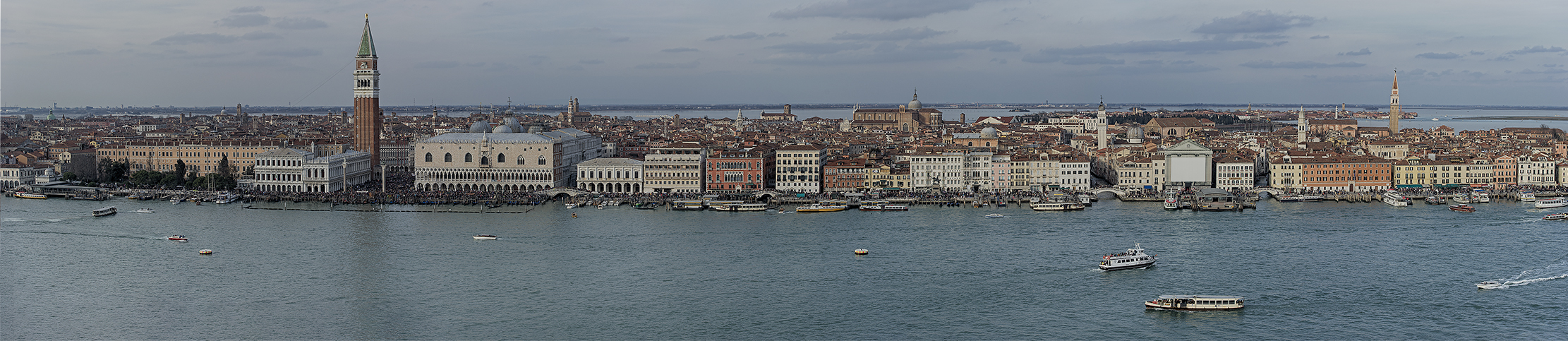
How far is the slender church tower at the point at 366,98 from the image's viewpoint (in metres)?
30.1

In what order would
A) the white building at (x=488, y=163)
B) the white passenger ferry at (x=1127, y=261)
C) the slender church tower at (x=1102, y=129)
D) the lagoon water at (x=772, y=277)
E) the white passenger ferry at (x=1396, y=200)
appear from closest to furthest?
the lagoon water at (x=772, y=277)
the white passenger ferry at (x=1127, y=261)
the white passenger ferry at (x=1396, y=200)
the white building at (x=488, y=163)
the slender church tower at (x=1102, y=129)

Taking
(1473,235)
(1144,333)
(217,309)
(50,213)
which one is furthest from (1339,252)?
(50,213)

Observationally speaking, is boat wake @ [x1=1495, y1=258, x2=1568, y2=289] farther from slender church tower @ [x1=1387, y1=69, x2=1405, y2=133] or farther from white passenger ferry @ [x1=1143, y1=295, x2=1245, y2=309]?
slender church tower @ [x1=1387, y1=69, x2=1405, y2=133]

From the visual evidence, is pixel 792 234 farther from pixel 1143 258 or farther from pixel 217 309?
pixel 217 309

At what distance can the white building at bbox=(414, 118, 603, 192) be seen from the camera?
27156 millimetres

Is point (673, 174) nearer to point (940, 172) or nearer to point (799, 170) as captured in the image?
point (799, 170)

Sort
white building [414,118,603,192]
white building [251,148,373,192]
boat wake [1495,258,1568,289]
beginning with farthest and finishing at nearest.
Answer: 1. white building [414,118,603,192]
2. white building [251,148,373,192]
3. boat wake [1495,258,1568,289]

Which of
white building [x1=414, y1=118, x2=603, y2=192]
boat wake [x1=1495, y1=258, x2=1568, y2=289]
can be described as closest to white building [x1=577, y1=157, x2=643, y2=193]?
white building [x1=414, y1=118, x2=603, y2=192]

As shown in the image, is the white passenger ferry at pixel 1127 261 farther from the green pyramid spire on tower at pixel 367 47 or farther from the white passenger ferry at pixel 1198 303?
the green pyramid spire on tower at pixel 367 47

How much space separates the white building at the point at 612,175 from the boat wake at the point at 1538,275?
1541 centimetres

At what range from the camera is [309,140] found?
32.8m

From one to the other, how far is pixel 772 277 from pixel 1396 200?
13578 mm

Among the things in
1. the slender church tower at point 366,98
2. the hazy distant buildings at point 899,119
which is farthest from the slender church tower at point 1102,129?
the slender church tower at point 366,98

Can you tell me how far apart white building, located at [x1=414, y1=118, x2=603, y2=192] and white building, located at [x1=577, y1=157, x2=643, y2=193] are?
0.75 metres
